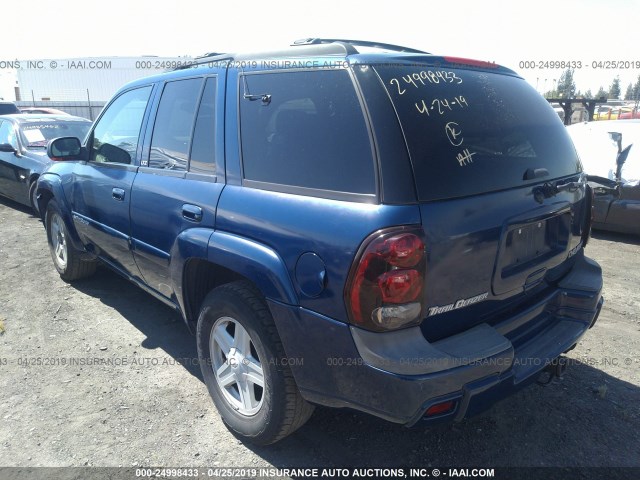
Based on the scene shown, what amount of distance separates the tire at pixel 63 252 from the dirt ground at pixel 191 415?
2.05 feet

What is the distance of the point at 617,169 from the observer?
6.52 m

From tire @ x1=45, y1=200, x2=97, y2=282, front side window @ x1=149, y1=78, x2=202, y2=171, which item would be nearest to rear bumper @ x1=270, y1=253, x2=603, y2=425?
front side window @ x1=149, y1=78, x2=202, y2=171

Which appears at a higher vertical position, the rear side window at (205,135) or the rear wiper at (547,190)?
the rear side window at (205,135)

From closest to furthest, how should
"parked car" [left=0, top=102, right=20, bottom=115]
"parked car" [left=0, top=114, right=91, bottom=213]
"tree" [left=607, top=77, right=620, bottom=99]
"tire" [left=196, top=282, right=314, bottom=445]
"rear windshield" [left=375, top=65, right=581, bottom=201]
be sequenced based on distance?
"rear windshield" [left=375, top=65, right=581, bottom=201], "tire" [left=196, top=282, right=314, bottom=445], "parked car" [left=0, top=114, right=91, bottom=213], "parked car" [left=0, top=102, right=20, bottom=115], "tree" [left=607, top=77, right=620, bottom=99]

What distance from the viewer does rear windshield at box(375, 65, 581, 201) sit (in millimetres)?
2020

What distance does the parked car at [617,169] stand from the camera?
20.7 ft

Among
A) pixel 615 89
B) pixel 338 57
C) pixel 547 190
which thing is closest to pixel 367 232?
pixel 338 57

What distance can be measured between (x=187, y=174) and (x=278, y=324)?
Result: 1.19 metres

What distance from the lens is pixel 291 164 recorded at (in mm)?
2270

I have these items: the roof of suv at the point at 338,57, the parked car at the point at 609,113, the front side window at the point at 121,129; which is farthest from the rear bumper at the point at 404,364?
the parked car at the point at 609,113

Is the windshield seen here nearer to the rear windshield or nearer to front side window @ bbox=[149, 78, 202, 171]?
front side window @ bbox=[149, 78, 202, 171]

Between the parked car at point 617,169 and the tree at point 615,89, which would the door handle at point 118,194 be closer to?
the parked car at point 617,169

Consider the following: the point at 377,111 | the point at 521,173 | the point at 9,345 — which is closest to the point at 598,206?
the point at 521,173

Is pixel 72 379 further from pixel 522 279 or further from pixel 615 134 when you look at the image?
pixel 615 134
